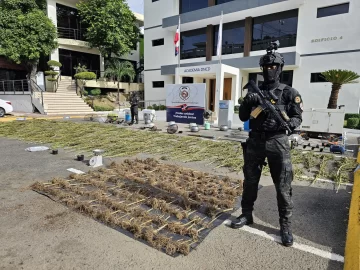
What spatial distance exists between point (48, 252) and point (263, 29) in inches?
751

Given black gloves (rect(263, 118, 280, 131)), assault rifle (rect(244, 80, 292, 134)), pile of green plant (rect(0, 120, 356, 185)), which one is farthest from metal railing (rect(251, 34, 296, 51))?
black gloves (rect(263, 118, 280, 131))

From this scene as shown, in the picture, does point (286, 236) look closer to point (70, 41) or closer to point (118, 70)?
point (118, 70)

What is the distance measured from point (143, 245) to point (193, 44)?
68.0 feet

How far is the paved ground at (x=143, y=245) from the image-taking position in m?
2.33

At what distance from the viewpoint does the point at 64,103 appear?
1905 centimetres

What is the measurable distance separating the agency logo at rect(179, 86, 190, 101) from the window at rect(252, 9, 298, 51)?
7860mm

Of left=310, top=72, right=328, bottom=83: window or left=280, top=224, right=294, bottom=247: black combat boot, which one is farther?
left=310, top=72, right=328, bottom=83: window

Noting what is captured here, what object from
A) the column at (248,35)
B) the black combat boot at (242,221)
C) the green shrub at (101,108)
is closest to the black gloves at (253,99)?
the black combat boot at (242,221)

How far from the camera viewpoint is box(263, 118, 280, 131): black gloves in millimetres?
2680

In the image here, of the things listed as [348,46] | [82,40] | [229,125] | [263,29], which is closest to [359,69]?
[348,46]

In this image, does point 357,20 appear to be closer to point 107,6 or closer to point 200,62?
point 200,62

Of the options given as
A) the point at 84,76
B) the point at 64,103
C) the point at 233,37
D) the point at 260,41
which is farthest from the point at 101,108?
the point at 260,41

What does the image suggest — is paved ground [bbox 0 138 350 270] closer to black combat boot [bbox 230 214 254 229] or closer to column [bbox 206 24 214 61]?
black combat boot [bbox 230 214 254 229]

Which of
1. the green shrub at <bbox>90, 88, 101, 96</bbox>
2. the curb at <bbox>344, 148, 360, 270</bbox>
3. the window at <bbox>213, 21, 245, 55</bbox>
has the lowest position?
the curb at <bbox>344, 148, 360, 270</bbox>
